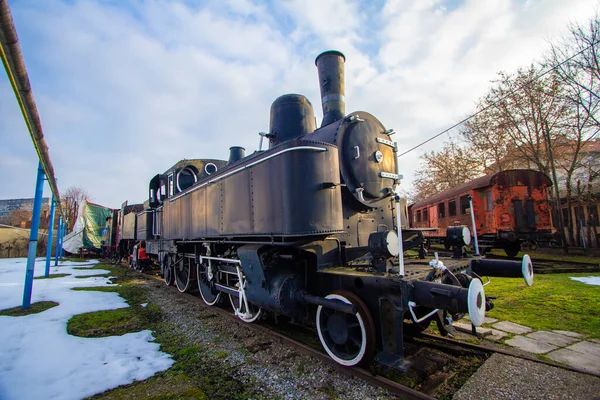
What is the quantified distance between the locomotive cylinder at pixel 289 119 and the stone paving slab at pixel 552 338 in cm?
470

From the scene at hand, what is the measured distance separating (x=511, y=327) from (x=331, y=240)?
123 inches

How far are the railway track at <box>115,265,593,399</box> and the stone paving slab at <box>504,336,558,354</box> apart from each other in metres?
0.25

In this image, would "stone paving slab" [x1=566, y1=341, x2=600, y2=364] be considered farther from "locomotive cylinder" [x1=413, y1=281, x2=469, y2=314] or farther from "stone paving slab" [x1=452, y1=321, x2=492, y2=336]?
"locomotive cylinder" [x1=413, y1=281, x2=469, y2=314]

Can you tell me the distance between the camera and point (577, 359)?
3.56m

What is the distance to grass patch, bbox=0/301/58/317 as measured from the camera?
627 cm

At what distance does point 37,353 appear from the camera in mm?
4035

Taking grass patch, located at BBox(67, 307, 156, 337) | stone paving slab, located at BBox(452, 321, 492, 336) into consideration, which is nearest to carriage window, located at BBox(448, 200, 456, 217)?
stone paving slab, located at BBox(452, 321, 492, 336)

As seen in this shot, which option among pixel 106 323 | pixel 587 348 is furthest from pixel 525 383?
pixel 106 323

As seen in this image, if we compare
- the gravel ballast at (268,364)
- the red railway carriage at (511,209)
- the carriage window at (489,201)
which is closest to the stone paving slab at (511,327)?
the gravel ballast at (268,364)

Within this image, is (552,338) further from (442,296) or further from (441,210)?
(441,210)

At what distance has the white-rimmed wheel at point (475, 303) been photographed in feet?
8.84

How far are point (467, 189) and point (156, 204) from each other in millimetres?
12827

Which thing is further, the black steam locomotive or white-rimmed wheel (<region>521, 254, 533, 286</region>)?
white-rimmed wheel (<region>521, 254, 533, 286</region>)

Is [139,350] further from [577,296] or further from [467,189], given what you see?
[467,189]
